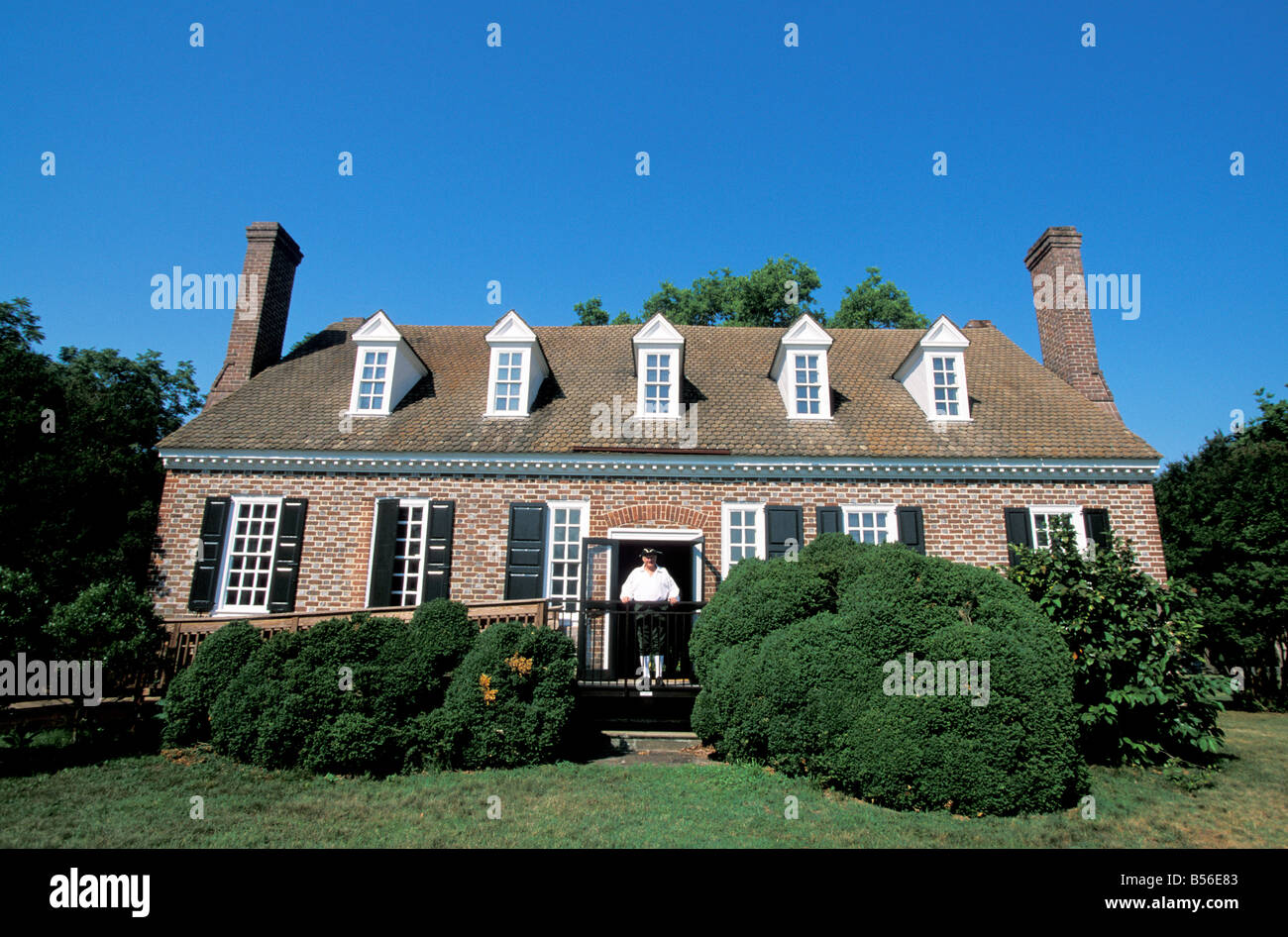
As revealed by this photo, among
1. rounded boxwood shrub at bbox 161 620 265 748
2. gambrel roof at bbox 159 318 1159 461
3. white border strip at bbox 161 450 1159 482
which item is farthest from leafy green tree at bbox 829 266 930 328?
rounded boxwood shrub at bbox 161 620 265 748

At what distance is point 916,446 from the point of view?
43.8ft

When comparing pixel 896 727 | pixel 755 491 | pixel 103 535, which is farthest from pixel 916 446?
pixel 103 535

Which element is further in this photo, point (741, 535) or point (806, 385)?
point (806, 385)

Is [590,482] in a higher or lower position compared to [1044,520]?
higher

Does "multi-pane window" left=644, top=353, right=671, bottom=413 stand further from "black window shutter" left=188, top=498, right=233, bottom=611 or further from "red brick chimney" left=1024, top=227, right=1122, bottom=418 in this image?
"red brick chimney" left=1024, top=227, right=1122, bottom=418

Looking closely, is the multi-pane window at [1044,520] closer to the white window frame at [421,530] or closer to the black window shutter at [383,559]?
the white window frame at [421,530]

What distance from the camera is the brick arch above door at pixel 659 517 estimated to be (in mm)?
12953

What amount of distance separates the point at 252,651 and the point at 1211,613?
19.0 m

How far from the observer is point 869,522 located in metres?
13.1

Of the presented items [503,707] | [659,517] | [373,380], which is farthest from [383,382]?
[503,707]

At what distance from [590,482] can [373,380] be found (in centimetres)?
541

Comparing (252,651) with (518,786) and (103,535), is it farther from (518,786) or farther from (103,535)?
(103,535)

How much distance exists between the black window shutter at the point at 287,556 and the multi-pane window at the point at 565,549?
483cm

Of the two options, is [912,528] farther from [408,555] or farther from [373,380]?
[373,380]
